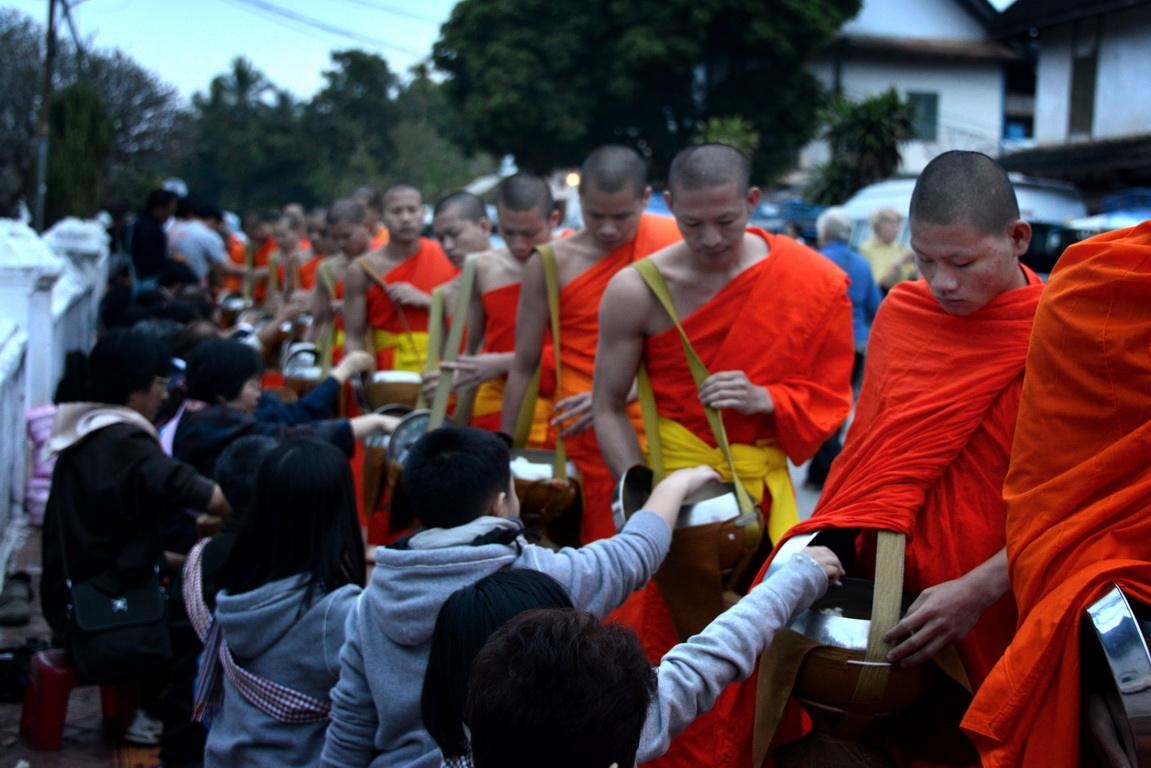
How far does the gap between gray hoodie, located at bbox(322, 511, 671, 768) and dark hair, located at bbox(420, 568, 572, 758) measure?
0.26 m

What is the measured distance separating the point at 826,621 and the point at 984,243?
2.68ft

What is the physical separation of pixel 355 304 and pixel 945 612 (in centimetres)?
532

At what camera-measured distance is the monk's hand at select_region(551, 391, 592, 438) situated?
4453mm

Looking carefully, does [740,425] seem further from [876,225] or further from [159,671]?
[876,225]

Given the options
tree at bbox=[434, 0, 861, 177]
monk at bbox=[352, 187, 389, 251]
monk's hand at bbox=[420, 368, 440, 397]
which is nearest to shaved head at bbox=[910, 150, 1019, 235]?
monk's hand at bbox=[420, 368, 440, 397]

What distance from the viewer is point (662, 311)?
4.02m

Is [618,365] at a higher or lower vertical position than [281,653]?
higher

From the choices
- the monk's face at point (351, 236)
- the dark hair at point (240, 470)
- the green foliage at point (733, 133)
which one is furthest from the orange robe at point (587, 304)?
the green foliage at point (733, 133)

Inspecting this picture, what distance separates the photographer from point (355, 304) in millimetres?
7426

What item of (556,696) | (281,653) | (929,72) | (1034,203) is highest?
(929,72)

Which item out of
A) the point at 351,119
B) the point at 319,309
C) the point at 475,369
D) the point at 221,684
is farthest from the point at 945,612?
the point at 351,119

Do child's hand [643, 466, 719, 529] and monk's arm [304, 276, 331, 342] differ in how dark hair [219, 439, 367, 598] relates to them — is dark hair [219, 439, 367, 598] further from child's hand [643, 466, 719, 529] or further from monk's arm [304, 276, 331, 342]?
monk's arm [304, 276, 331, 342]

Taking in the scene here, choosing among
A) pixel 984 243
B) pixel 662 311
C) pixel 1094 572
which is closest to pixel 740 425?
pixel 662 311

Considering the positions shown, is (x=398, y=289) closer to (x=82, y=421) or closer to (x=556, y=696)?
(x=82, y=421)
